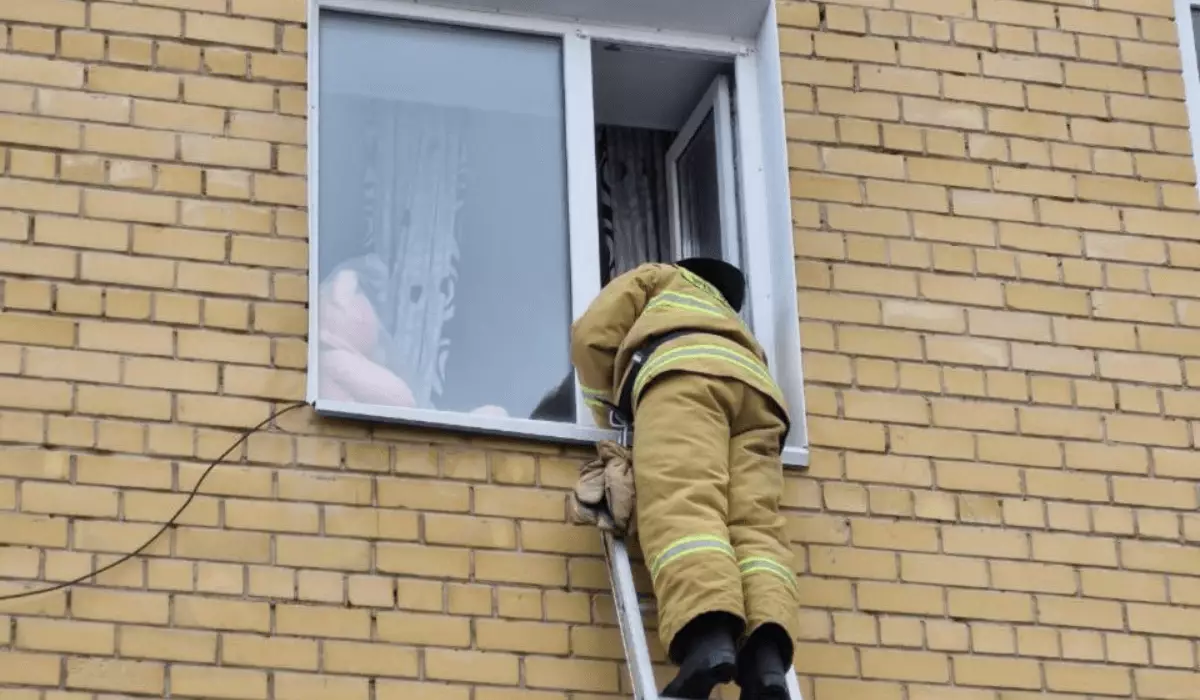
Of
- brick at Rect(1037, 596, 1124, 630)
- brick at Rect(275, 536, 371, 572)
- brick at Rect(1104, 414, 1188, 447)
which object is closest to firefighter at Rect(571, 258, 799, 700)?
brick at Rect(275, 536, 371, 572)

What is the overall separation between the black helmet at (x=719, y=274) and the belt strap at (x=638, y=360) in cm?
31

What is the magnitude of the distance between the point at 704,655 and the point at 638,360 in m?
0.92

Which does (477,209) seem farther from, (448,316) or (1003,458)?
(1003,458)

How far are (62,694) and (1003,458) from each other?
8.39ft

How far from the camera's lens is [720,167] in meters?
7.47

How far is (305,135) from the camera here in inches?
269

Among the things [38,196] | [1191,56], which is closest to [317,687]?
[38,196]

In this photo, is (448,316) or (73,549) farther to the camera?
(448,316)

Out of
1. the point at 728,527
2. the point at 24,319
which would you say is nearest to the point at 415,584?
the point at 728,527

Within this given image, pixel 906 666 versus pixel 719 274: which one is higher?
pixel 719 274

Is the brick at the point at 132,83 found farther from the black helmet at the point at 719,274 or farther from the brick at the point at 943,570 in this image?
the brick at the point at 943,570

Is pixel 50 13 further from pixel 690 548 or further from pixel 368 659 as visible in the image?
pixel 690 548

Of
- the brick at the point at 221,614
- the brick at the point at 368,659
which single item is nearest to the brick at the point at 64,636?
the brick at the point at 221,614

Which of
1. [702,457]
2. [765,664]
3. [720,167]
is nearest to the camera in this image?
[765,664]
